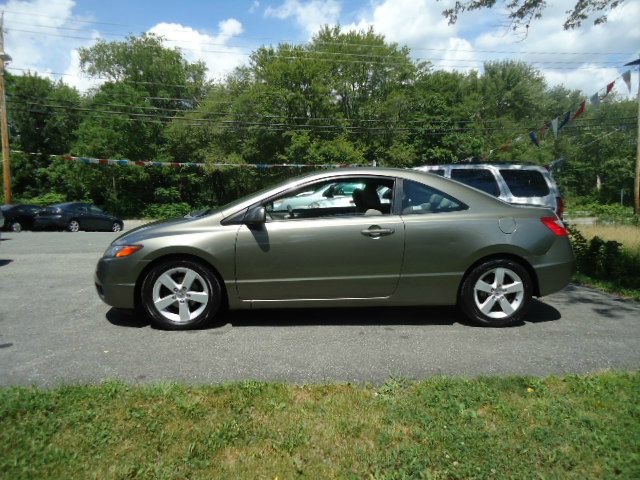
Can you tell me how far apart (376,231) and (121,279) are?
96.9 inches

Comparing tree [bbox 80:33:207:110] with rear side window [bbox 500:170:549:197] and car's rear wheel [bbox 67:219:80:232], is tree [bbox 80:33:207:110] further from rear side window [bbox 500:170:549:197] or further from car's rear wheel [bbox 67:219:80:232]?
rear side window [bbox 500:170:549:197]

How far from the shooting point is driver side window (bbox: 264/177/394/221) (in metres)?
4.50

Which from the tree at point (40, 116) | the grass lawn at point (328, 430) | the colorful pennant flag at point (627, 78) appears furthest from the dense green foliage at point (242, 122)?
the grass lawn at point (328, 430)

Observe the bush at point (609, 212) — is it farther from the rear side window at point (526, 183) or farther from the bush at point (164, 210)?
the bush at point (164, 210)

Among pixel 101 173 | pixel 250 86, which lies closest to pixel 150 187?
pixel 101 173

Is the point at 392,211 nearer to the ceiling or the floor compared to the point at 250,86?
nearer to the floor

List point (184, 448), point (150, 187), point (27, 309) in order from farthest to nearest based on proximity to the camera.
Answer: point (150, 187)
point (27, 309)
point (184, 448)

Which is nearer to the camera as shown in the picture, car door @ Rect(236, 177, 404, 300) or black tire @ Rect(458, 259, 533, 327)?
car door @ Rect(236, 177, 404, 300)

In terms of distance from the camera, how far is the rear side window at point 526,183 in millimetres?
7664

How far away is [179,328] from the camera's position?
4.35m

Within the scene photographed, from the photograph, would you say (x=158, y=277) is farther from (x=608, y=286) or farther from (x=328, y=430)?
(x=608, y=286)

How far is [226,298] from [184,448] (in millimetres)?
2159

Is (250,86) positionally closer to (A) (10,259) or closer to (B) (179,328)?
(A) (10,259)

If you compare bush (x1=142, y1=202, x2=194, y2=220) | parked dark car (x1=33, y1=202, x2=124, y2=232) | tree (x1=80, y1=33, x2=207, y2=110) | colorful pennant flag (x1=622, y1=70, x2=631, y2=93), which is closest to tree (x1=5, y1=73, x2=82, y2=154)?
tree (x1=80, y1=33, x2=207, y2=110)
